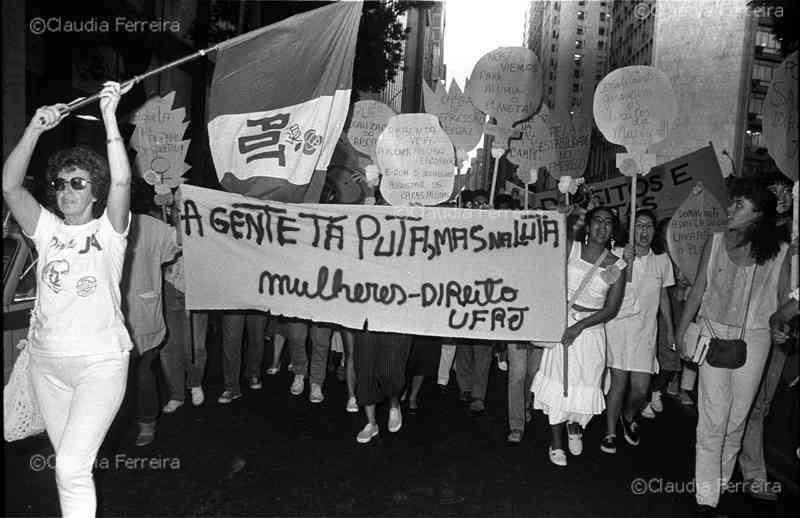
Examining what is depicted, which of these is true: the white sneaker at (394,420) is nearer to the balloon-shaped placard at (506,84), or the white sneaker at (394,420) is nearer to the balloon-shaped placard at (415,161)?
the balloon-shaped placard at (415,161)

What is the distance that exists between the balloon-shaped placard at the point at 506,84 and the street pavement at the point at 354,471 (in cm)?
287

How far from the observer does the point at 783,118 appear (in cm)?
358

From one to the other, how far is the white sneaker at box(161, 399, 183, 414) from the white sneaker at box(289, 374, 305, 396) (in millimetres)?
1092

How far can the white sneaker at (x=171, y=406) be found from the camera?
5328 millimetres

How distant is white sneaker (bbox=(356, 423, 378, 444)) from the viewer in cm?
487

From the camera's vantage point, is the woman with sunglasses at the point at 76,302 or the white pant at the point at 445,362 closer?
the woman with sunglasses at the point at 76,302

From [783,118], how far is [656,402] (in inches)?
132

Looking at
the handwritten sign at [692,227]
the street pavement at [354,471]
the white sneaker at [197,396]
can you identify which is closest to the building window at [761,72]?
the handwritten sign at [692,227]

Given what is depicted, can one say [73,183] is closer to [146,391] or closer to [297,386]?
[146,391]

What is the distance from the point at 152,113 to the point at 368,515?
4.34 metres

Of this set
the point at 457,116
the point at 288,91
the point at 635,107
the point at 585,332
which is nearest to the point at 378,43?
the point at 457,116

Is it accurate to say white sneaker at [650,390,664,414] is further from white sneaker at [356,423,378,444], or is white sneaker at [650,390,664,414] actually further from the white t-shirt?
the white t-shirt

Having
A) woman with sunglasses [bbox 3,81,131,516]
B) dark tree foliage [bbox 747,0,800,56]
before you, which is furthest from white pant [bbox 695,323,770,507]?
dark tree foliage [bbox 747,0,800,56]

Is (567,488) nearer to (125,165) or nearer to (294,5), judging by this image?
(125,165)
